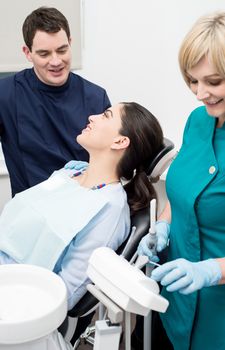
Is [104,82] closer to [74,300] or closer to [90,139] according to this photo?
[90,139]

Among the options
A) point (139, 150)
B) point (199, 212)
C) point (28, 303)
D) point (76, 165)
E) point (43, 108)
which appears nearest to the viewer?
point (28, 303)

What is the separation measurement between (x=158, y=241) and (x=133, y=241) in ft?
0.36

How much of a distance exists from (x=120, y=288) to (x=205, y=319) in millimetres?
416

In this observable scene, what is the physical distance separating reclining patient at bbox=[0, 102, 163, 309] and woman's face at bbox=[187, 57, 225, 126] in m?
0.43

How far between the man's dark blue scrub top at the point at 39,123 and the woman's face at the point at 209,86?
0.78 m

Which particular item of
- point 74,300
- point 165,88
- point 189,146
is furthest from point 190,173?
point 165,88

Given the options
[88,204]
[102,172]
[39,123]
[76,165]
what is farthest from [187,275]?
[39,123]

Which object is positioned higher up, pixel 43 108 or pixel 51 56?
pixel 51 56

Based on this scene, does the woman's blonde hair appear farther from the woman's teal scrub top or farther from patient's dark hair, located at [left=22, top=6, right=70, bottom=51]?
patient's dark hair, located at [left=22, top=6, right=70, bottom=51]

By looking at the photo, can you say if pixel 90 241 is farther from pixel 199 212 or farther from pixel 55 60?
pixel 55 60

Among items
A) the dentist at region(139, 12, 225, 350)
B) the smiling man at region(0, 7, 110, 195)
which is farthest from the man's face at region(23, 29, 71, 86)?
the dentist at region(139, 12, 225, 350)

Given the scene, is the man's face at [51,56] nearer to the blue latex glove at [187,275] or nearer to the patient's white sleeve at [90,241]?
the patient's white sleeve at [90,241]

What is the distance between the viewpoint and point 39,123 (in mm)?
1725

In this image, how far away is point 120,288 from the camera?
867 millimetres
